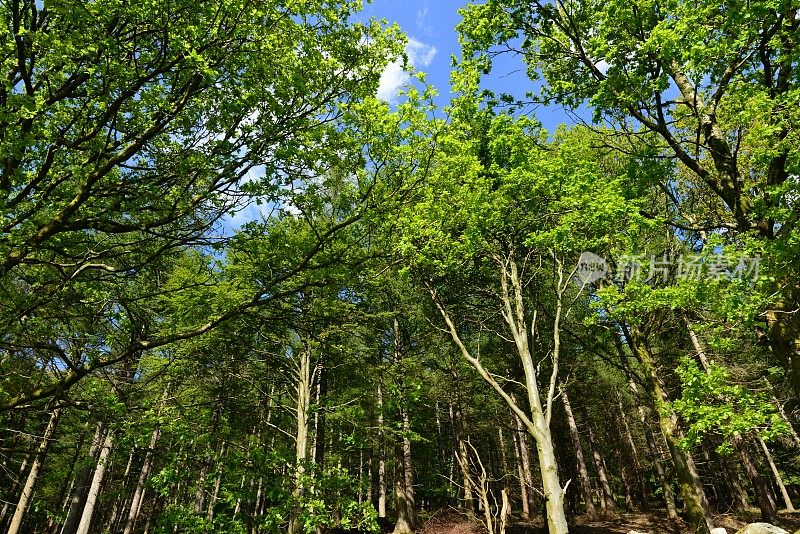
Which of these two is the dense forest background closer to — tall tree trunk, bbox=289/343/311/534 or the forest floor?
tall tree trunk, bbox=289/343/311/534

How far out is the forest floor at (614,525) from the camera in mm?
A: 16453

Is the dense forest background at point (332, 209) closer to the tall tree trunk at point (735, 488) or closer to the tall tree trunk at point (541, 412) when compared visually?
the tall tree trunk at point (541, 412)

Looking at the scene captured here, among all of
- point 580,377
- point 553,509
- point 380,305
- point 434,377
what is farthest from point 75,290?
point 580,377

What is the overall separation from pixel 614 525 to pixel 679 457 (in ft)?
31.2

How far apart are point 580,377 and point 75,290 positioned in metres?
21.5

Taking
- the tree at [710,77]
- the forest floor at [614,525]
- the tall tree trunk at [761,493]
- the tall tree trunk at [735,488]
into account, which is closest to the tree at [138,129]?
the tree at [710,77]

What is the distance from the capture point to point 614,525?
18.3 m

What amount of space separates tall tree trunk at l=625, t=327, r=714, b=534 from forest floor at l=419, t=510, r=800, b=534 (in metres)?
5.60

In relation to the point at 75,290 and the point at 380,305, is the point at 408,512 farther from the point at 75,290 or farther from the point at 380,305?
the point at 75,290

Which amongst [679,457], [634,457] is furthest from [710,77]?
[634,457]

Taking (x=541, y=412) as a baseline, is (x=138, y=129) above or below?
above

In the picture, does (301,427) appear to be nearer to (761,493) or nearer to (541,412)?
(541,412)

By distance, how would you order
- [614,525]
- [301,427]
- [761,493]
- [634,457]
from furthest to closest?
1. [634,457]
2. [614,525]
3. [761,493]
4. [301,427]

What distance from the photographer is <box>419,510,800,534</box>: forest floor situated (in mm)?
16453
